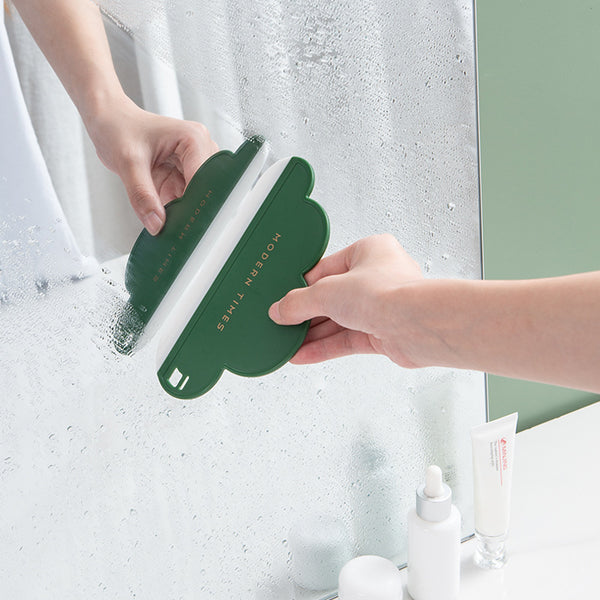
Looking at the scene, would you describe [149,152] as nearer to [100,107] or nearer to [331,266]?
[100,107]

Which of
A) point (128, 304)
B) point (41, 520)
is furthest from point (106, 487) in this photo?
point (128, 304)

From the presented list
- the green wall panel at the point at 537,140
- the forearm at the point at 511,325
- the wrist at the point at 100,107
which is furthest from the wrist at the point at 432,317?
the green wall panel at the point at 537,140

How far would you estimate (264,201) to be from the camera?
547 mm

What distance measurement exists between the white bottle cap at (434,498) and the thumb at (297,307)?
22cm

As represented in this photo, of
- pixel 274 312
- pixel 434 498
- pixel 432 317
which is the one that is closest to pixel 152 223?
pixel 274 312

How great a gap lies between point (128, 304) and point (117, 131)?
13cm

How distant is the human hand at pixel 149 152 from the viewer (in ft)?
1.63

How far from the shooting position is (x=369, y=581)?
2.13 feet

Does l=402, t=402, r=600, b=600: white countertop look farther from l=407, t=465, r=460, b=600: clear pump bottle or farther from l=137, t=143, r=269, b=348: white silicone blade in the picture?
l=137, t=143, r=269, b=348: white silicone blade

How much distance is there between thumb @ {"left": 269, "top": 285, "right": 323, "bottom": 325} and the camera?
20.8 inches

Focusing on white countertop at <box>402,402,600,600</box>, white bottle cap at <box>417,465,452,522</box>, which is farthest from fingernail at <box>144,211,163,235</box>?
white countertop at <box>402,402,600,600</box>

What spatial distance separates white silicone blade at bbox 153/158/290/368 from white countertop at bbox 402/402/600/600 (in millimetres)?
405

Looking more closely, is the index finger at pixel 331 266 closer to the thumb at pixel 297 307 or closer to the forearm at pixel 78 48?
the thumb at pixel 297 307

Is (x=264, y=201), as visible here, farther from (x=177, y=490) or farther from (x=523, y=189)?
(x=523, y=189)
